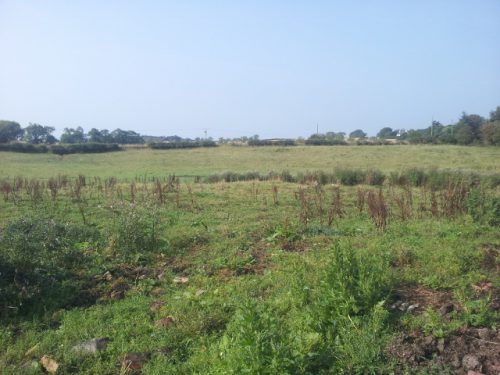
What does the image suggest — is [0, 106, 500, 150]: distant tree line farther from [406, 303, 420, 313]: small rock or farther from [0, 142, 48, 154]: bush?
[406, 303, 420, 313]: small rock

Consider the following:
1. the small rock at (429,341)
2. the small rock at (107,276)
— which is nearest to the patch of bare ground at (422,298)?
the small rock at (429,341)

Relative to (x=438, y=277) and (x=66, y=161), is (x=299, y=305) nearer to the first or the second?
(x=438, y=277)

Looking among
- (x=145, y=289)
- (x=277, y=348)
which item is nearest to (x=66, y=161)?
(x=145, y=289)

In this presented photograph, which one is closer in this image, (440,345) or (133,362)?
(440,345)

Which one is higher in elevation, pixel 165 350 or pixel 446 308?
pixel 446 308

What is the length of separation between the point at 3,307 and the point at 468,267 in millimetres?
5566

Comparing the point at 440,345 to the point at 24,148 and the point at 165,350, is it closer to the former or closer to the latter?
the point at 165,350

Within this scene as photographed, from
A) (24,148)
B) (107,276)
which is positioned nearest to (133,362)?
(107,276)

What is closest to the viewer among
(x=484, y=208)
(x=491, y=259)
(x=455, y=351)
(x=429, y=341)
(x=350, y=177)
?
(x=455, y=351)

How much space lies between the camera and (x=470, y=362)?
3670 millimetres

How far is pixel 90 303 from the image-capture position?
569 centimetres

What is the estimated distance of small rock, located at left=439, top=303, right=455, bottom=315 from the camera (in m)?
4.50

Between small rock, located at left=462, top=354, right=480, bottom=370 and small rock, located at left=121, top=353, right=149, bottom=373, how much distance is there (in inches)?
107

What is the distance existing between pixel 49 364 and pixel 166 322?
1174mm
